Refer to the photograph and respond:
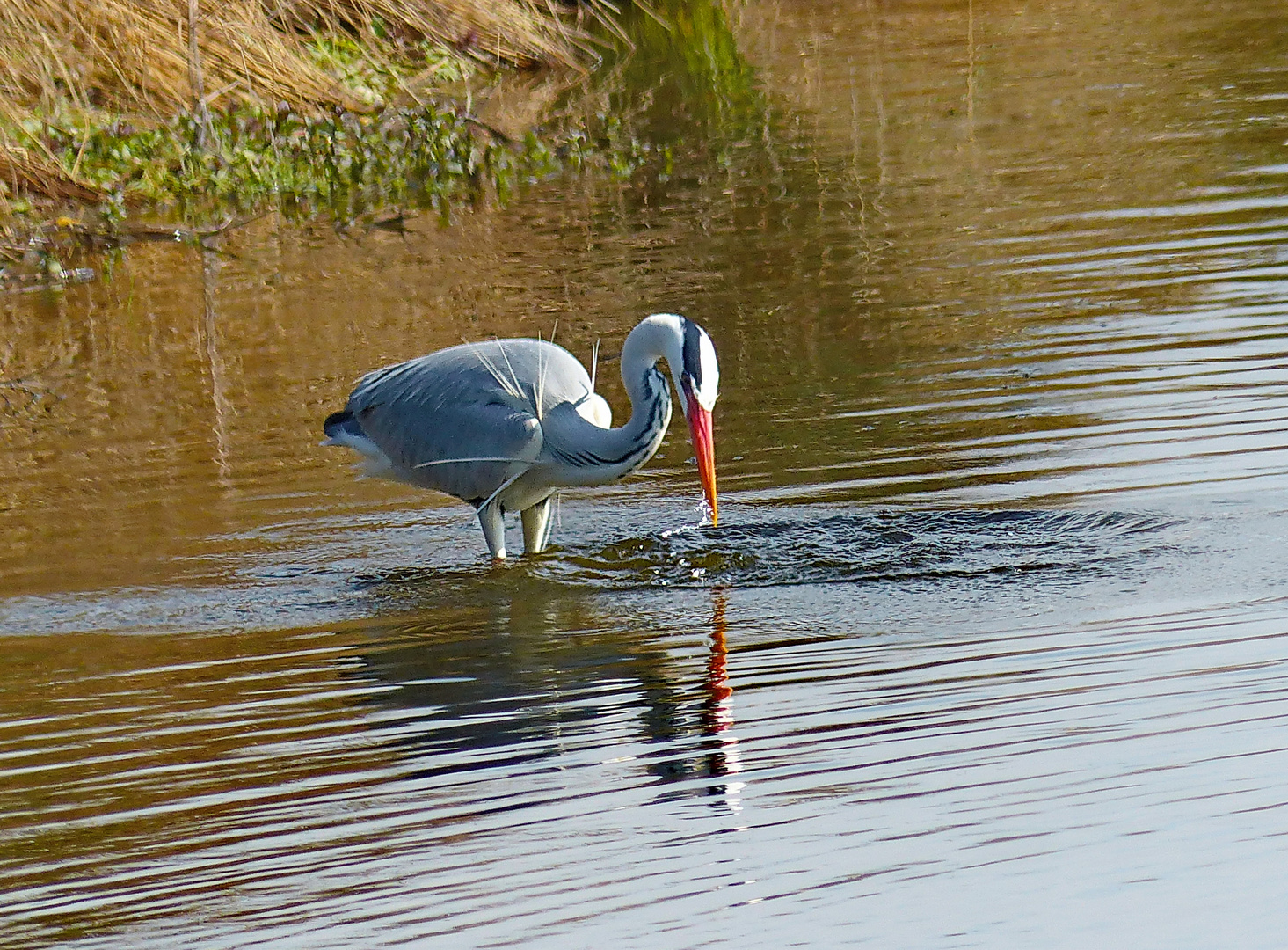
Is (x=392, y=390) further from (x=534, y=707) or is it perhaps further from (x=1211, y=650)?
(x=1211, y=650)

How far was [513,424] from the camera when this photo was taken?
23.3 ft

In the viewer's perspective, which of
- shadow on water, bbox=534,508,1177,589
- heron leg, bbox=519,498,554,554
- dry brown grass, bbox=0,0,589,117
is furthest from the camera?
dry brown grass, bbox=0,0,589,117

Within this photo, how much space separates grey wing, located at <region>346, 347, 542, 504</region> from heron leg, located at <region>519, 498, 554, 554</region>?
0.70 ft

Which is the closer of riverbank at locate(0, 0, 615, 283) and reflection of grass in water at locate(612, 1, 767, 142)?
riverbank at locate(0, 0, 615, 283)

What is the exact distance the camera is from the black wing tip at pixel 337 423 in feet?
Result: 25.8

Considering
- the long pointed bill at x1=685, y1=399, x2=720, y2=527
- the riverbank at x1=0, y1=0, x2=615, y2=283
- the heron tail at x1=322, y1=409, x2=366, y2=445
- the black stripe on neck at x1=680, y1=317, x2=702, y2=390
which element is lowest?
the long pointed bill at x1=685, y1=399, x2=720, y2=527

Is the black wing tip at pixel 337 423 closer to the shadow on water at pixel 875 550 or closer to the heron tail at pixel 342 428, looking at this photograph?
the heron tail at pixel 342 428

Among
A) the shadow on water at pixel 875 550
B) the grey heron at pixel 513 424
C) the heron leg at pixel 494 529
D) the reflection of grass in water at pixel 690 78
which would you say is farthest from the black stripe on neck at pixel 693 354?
the reflection of grass in water at pixel 690 78

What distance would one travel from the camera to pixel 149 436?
901 cm

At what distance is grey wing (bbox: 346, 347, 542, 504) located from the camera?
713cm

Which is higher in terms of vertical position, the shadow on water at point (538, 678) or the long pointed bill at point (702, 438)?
the long pointed bill at point (702, 438)

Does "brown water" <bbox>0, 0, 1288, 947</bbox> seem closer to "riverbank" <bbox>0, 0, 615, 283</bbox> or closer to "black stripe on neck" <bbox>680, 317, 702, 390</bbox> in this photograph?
"black stripe on neck" <bbox>680, 317, 702, 390</bbox>

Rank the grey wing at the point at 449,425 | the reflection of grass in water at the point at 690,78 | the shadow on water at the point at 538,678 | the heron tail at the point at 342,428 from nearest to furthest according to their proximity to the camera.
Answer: the shadow on water at the point at 538,678
the grey wing at the point at 449,425
the heron tail at the point at 342,428
the reflection of grass in water at the point at 690,78

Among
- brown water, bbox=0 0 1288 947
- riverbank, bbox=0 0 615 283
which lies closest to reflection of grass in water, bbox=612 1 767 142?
riverbank, bbox=0 0 615 283
